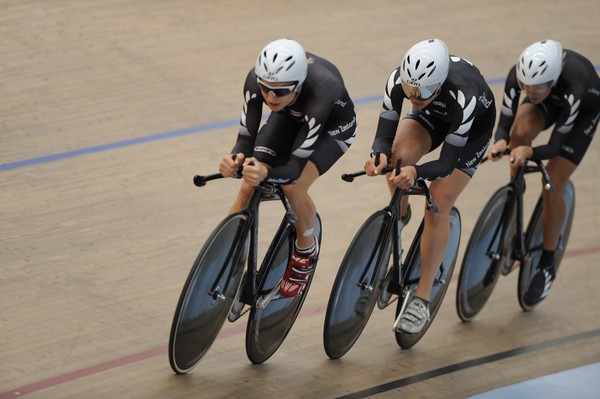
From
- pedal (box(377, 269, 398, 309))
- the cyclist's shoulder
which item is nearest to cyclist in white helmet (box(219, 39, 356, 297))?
pedal (box(377, 269, 398, 309))

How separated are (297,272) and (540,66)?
Result: 1.46m

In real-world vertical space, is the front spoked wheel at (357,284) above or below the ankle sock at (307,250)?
below

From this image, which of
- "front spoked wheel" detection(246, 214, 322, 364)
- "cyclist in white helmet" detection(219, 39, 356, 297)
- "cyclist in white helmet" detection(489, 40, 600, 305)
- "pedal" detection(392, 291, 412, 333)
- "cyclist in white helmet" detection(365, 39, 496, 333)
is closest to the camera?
"cyclist in white helmet" detection(219, 39, 356, 297)

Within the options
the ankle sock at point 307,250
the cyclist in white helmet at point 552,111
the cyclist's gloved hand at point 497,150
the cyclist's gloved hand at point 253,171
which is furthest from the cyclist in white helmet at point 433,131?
the cyclist's gloved hand at point 253,171

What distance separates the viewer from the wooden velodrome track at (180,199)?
452cm

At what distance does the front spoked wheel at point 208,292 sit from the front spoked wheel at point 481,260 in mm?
1392

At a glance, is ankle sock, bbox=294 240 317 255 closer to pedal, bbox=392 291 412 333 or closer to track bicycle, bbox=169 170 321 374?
track bicycle, bbox=169 170 321 374

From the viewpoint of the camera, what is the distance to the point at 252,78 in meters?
4.14

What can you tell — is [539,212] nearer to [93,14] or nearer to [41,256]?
[41,256]

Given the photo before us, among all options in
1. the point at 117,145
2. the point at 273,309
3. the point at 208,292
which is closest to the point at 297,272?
the point at 273,309

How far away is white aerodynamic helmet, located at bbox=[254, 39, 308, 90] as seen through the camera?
3.96 metres

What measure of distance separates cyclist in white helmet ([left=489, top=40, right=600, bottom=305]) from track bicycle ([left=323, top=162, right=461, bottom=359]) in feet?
1.68

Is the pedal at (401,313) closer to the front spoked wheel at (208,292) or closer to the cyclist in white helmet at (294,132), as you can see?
the cyclist in white helmet at (294,132)

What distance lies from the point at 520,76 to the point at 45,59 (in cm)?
388
